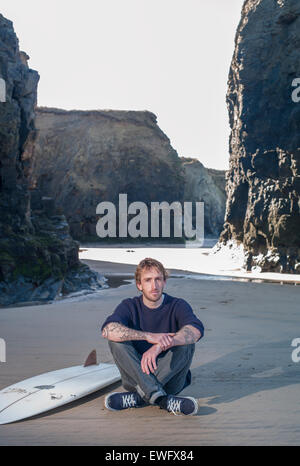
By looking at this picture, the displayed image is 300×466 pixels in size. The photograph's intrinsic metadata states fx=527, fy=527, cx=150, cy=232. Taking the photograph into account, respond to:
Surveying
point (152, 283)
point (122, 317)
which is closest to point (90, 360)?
point (122, 317)

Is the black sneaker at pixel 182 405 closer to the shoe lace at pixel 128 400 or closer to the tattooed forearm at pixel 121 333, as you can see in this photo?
the shoe lace at pixel 128 400

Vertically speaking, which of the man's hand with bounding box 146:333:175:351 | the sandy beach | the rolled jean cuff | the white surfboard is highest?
the man's hand with bounding box 146:333:175:351

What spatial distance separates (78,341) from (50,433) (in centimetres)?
270

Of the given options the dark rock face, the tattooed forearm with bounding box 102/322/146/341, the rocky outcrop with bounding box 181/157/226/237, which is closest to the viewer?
the tattooed forearm with bounding box 102/322/146/341

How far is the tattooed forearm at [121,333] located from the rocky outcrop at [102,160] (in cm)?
3937

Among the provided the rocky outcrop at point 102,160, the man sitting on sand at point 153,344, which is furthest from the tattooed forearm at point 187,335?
the rocky outcrop at point 102,160

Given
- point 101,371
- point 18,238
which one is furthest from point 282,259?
point 101,371

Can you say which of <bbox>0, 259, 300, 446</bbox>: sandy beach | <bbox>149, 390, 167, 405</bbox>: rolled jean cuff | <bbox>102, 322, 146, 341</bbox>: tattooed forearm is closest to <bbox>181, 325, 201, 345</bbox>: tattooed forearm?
<bbox>102, 322, 146, 341</bbox>: tattooed forearm

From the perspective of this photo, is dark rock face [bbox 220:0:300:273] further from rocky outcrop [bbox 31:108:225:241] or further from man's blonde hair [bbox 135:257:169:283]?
rocky outcrop [bbox 31:108:225:241]

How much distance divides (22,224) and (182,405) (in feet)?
27.9

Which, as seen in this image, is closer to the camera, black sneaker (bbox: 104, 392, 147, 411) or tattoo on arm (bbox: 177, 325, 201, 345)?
tattoo on arm (bbox: 177, 325, 201, 345)

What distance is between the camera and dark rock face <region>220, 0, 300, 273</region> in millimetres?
14211

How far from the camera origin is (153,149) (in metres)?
46.5
